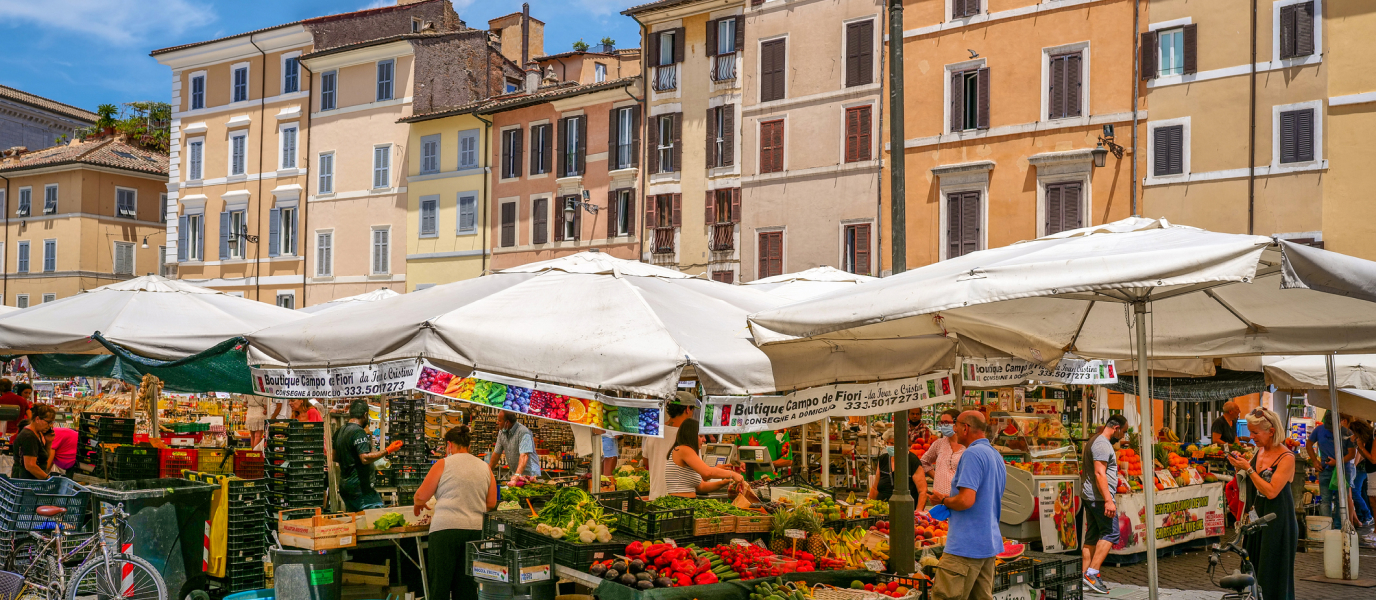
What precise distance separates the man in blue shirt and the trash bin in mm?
5972

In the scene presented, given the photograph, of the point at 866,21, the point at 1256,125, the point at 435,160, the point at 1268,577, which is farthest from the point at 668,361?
the point at 435,160

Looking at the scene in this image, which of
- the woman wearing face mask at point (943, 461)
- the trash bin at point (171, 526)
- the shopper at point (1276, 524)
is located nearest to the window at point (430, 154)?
the woman wearing face mask at point (943, 461)

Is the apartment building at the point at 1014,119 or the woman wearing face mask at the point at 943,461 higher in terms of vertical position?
the apartment building at the point at 1014,119

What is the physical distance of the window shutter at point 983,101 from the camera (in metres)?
26.5

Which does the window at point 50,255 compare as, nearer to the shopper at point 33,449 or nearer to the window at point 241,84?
the window at point 241,84

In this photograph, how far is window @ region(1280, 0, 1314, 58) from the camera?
22578 millimetres

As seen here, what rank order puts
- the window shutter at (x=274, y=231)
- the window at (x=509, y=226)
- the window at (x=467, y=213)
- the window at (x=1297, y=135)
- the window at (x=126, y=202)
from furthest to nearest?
the window at (x=126, y=202) → the window shutter at (x=274, y=231) → the window at (x=467, y=213) → the window at (x=509, y=226) → the window at (x=1297, y=135)

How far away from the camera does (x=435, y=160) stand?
37.9m

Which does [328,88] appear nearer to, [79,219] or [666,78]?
[666,78]

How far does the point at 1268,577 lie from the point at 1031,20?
1891cm

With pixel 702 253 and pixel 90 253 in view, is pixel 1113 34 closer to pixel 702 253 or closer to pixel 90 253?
pixel 702 253

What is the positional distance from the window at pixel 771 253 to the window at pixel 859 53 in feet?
14.6

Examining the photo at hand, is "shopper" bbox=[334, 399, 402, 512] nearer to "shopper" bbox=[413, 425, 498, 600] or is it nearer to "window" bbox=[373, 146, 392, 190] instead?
"shopper" bbox=[413, 425, 498, 600]

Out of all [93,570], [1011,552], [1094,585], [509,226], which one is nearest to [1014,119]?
[509,226]
